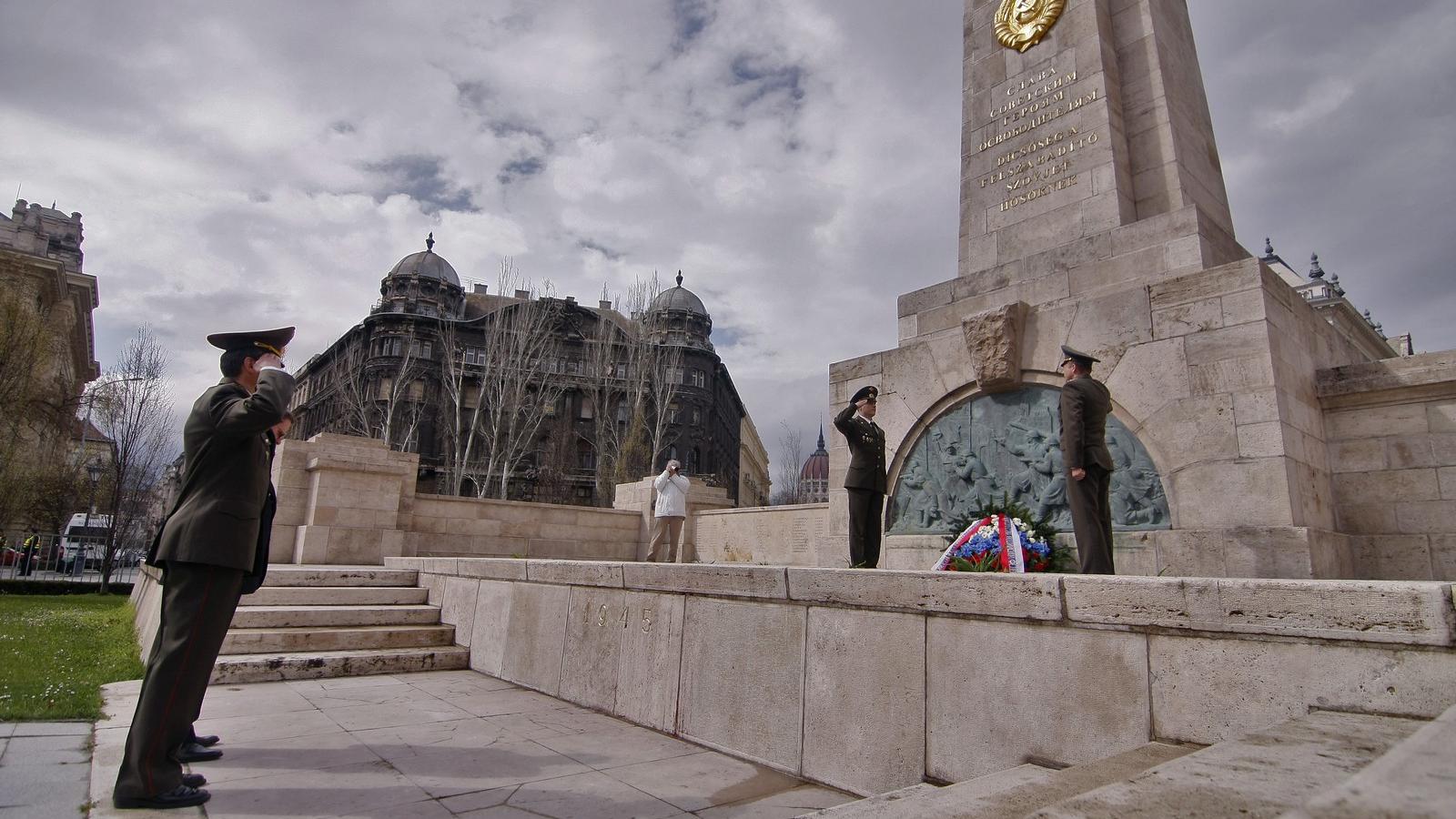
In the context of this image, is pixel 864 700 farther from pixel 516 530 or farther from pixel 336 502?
pixel 516 530

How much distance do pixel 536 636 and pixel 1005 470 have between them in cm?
485

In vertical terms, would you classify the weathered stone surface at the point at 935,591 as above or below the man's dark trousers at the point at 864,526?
below

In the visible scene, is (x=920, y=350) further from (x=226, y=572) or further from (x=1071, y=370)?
(x=226, y=572)

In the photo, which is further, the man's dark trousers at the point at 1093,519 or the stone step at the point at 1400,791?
the man's dark trousers at the point at 1093,519

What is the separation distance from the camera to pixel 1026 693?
3.19 metres

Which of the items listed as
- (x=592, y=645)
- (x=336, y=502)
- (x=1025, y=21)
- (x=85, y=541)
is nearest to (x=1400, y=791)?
(x=592, y=645)

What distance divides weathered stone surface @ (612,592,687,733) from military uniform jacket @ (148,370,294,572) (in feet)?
8.03

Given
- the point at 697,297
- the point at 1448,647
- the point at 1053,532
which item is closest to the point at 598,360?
the point at 697,297

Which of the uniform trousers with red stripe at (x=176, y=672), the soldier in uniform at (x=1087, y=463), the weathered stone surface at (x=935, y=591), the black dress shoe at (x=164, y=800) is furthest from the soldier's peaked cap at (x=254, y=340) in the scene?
the soldier in uniform at (x=1087, y=463)

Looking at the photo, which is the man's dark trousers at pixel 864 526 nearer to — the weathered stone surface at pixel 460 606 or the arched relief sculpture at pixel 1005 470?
the arched relief sculpture at pixel 1005 470

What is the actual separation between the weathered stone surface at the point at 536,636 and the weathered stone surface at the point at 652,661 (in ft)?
3.19

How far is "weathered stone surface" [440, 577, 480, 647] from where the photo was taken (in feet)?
25.0

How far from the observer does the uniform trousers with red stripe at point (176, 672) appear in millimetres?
3266

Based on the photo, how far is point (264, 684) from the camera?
20.3 feet
